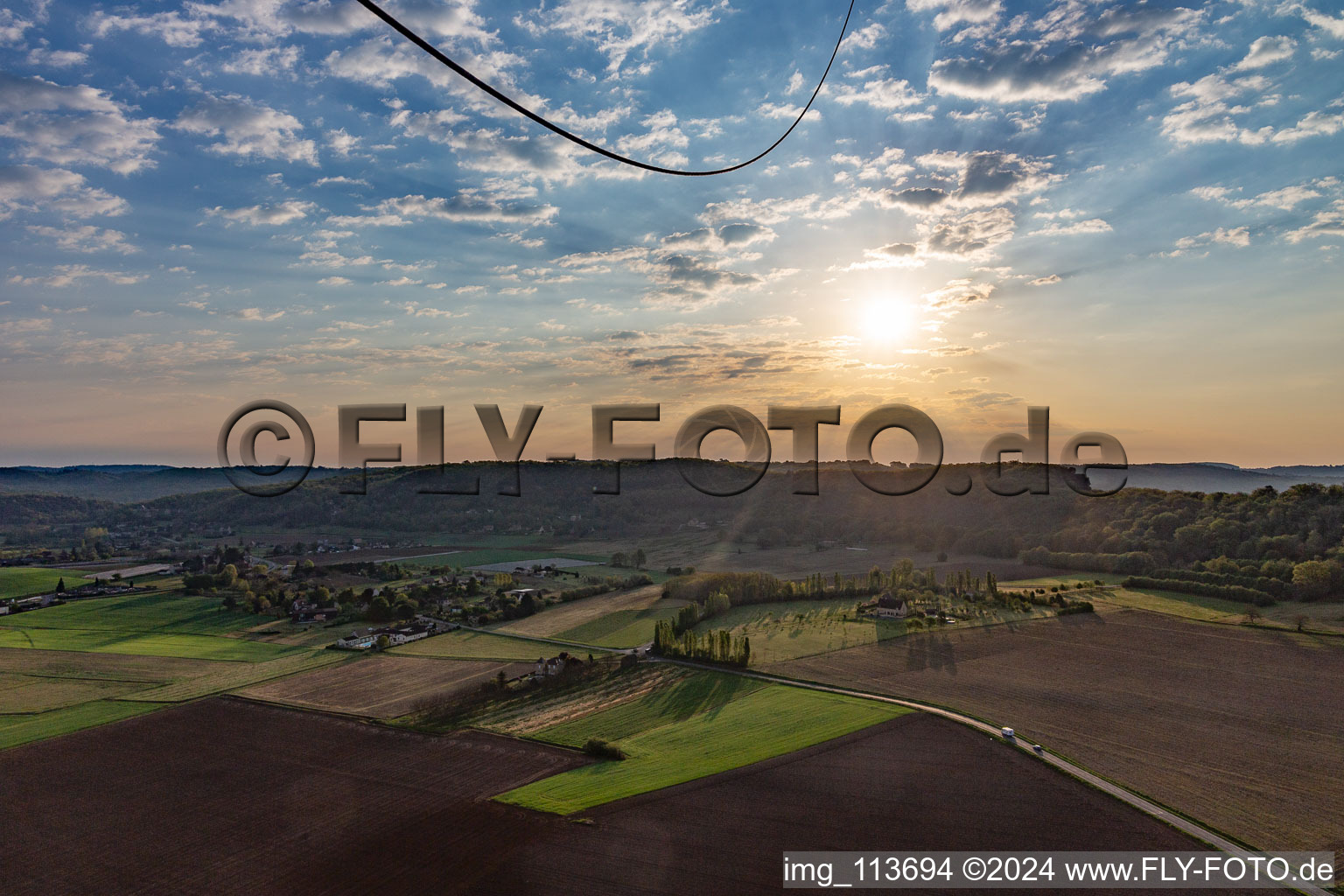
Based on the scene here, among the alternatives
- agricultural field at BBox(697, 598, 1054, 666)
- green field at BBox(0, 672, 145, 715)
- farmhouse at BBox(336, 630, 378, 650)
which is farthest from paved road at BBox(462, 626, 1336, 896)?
green field at BBox(0, 672, 145, 715)

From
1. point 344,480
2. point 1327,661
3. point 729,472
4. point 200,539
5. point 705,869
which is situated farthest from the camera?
point 344,480

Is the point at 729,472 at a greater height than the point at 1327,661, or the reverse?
the point at 729,472

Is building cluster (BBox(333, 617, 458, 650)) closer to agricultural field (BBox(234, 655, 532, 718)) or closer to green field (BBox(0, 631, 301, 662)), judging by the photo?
agricultural field (BBox(234, 655, 532, 718))

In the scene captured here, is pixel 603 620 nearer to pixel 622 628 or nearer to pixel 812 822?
pixel 622 628

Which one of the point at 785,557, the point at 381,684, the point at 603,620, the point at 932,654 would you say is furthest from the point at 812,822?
the point at 785,557

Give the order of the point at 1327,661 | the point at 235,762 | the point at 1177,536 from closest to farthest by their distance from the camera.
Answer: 1. the point at 235,762
2. the point at 1327,661
3. the point at 1177,536

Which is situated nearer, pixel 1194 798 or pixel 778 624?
pixel 1194 798

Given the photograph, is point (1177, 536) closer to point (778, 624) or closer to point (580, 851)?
point (778, 624)

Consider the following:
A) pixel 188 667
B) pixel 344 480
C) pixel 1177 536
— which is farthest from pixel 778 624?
pixel 344 480
